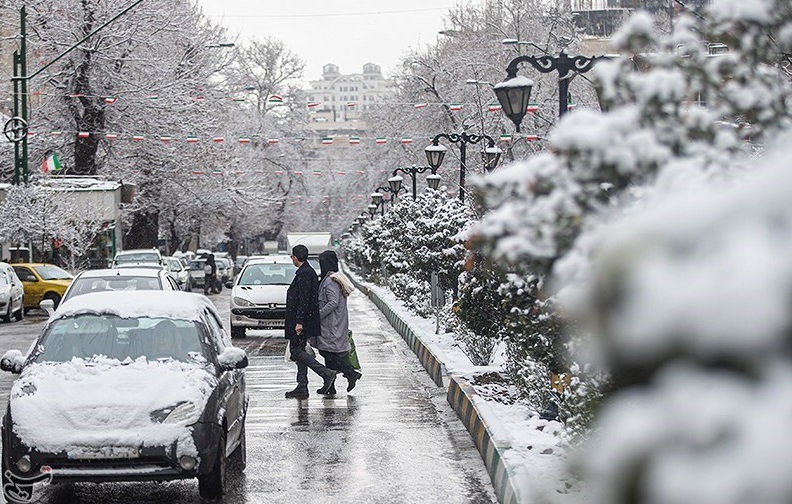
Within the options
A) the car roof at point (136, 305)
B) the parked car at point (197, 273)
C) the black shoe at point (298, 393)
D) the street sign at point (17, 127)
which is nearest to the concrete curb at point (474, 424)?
the black shoe at point (298, 393)

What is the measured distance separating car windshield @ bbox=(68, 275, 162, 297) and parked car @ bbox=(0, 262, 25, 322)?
443 inches

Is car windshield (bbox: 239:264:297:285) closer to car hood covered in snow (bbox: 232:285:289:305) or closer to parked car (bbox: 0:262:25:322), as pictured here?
car hood covered in snow (bbox: 232:285:289:305)

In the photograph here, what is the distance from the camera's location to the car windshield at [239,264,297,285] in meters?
27.0

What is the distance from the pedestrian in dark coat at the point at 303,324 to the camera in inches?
599

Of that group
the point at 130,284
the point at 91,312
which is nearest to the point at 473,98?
the point at 130,284

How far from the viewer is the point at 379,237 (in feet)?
138

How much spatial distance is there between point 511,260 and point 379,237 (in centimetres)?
3877

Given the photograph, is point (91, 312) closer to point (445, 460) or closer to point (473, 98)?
point (445, 460)

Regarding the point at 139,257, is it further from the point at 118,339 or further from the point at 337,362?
the point at 118,339

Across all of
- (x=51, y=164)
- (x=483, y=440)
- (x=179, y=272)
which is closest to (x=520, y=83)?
(x=483, y=440)

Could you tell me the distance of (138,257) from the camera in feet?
129

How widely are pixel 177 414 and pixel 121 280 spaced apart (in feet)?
40.7

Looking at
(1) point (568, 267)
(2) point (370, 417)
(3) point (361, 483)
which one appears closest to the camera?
(1) point (568, 267)

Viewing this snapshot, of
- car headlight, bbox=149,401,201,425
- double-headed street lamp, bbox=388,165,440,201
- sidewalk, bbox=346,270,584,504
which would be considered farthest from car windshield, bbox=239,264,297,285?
car headlight, bbox=149,401,201,425
